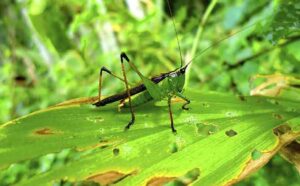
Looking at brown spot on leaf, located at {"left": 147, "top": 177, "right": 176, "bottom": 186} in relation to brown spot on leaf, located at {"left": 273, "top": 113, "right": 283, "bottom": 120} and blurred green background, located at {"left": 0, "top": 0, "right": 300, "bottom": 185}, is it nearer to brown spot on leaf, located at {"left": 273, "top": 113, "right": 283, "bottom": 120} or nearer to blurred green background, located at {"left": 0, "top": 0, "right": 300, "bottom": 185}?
brown spot on leaf, located at {"left": 273, "top": 113, "right": 283, "bottom": 120}

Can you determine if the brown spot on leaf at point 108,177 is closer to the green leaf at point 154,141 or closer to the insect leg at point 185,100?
the green leaf at point 154,141

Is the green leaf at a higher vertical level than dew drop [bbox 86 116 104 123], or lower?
lower

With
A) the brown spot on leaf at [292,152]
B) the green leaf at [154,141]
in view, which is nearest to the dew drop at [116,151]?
the green leaf at [154,141]

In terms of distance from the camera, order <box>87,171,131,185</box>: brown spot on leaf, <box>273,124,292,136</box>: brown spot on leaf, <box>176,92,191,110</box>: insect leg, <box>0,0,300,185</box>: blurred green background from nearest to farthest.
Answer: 1. <box>87,171,131,185</box>: brown spot on leaf
2. <box>273,124,292,136</box>: brown spot on leaf
3. <box>176,92,191,110</box>: insect leg
4. <box>0,0,300,185</box>: blurred green background

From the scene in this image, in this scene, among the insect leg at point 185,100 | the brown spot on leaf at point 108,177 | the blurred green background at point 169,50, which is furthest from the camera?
the blurred green background at point 169,50

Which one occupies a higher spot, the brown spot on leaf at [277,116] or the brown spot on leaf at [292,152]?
the brown spot on leaf at [277,116]

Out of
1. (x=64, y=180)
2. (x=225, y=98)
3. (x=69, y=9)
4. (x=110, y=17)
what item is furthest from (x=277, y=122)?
(x=69, y=9)

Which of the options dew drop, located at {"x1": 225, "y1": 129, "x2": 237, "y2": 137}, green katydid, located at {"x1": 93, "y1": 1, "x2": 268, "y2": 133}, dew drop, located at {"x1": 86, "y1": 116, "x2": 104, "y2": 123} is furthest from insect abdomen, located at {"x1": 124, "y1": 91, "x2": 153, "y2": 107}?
dew drop, located at {"x1": 225, "y1": 129, "x2": 237, "y2": 137}

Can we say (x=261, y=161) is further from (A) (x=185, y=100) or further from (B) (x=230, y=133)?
(A) (x=185, y=100)

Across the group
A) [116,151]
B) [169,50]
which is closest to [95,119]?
[116,151]
